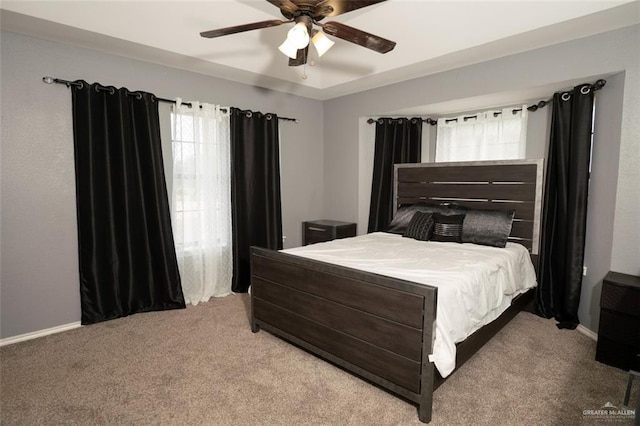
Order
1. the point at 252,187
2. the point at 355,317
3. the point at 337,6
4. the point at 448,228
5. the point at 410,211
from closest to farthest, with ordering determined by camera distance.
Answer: the point at 337,6 < the point at 355,317 < the point at 448,228 < the point at 410,211 < the point at 252,187

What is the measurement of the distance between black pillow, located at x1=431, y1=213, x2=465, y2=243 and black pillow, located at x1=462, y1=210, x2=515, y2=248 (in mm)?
45

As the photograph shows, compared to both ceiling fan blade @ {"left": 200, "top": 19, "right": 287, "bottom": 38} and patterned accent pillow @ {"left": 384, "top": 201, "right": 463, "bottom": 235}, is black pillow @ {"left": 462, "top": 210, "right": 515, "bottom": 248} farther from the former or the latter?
ceiling fan blade @ {"left": 200, "top": 19, "right": 287, "bottom": 38}

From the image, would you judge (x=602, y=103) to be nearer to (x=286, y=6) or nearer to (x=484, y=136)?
(x=484, y=136)

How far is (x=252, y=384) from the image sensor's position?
2139mm

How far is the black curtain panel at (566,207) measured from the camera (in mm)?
2822

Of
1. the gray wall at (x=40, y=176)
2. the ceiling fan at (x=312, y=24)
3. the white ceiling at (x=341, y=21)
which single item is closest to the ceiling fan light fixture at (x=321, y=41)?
the ceiling fan at (x=312, y=24)

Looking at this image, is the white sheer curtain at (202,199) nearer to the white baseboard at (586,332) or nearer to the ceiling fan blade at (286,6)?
the ceiling fan blade at (286,6)

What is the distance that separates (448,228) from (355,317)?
66.6 inches

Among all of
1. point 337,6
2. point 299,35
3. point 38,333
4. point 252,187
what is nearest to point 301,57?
point 299,35

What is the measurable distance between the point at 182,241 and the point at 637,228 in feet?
12.6

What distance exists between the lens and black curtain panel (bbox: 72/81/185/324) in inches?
113

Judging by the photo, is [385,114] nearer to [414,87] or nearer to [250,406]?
[414,87]

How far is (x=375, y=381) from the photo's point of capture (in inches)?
79.2

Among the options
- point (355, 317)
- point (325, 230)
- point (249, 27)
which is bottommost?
point (355, 317)
